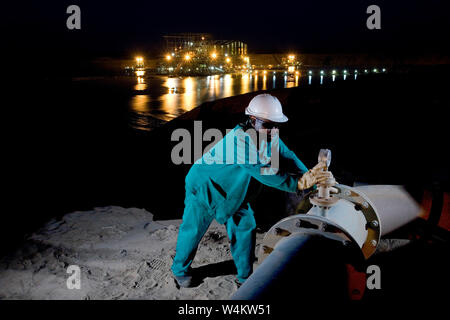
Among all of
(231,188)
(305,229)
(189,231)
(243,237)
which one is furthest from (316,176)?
(189,231)

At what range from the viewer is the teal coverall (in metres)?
2.39

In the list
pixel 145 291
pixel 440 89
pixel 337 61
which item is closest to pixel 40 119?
pixel 145 291

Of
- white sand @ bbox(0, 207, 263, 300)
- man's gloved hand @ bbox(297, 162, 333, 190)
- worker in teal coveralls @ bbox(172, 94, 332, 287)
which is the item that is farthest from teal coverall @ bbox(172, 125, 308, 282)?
white sand @ bbox(0, 207, 263, 300)

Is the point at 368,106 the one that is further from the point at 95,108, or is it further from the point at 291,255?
the point at 95,108

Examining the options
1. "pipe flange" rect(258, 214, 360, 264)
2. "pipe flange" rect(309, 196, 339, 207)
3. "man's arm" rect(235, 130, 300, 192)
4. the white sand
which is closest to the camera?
"pipe flange" rect(258, 214, 360, 264)

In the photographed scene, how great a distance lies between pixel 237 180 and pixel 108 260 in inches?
65.5

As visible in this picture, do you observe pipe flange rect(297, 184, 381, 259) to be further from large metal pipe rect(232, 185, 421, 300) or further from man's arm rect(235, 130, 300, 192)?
man's arm rect(235, 130, 300, 192)

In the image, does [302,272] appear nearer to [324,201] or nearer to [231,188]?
[324,201]

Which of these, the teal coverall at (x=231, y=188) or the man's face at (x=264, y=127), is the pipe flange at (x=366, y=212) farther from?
the man's face at (x=264, y=127)

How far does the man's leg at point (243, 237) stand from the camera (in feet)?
9.12

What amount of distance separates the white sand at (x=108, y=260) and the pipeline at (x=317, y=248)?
1.34 meters

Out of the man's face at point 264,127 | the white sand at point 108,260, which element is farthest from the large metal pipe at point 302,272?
the white sand at point 108,260

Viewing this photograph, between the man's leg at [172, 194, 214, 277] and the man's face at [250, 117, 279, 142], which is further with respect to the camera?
the man's leg at [172, 194, 214, 277]
